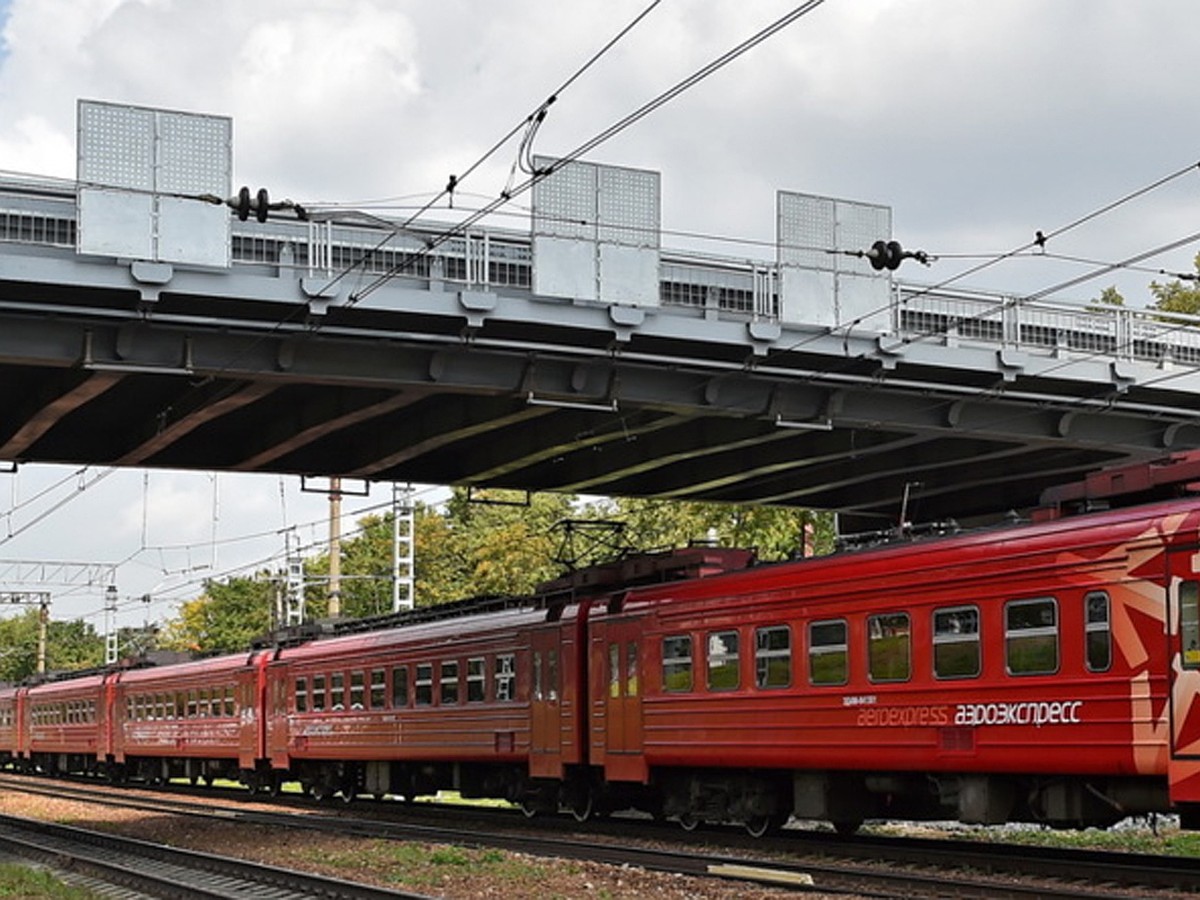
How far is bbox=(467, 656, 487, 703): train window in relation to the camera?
27359mm

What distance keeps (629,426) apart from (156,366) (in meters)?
9.03

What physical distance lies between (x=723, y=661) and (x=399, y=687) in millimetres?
10583

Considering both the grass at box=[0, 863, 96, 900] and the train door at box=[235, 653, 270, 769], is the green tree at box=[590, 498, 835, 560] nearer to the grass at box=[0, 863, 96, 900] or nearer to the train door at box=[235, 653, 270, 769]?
the train door at box=[235, 653, 270, 769]

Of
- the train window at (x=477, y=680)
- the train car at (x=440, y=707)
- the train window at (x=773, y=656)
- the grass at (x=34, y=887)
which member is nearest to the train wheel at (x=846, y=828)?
the train window at (x=773, y=656)

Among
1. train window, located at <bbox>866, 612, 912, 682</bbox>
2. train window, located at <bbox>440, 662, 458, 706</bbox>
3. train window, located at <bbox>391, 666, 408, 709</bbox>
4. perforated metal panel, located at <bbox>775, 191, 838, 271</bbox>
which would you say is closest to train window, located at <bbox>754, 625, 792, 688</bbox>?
train window, located at <bbox>866, 612, 912, 682</bbox>

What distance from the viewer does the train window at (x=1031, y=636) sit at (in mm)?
16125

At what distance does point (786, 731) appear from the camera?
19.7 meters

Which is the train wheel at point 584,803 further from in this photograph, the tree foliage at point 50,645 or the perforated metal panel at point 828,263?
the tree foliage at point 50,645

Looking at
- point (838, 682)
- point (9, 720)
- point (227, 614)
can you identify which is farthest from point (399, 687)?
point (227, 614)

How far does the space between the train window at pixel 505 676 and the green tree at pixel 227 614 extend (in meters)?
66.3

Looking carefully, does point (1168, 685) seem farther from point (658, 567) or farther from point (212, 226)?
point (212, 226)

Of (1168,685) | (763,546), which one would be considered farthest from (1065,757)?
(763,546)

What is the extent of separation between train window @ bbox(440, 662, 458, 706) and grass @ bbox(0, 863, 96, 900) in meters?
9.38

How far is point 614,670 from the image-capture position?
23594mm
